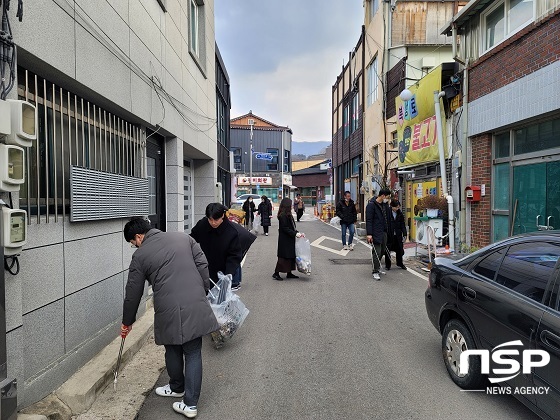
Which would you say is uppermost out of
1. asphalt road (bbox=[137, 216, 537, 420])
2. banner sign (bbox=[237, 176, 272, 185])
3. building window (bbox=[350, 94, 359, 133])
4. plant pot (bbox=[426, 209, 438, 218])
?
building window (bbox=[350, 94, 359, 133])

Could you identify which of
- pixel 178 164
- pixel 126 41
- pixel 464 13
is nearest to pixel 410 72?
pixel 464 13

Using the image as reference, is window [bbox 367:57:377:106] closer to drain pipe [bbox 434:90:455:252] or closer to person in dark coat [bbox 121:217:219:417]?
drain pipe [bbox 434:90:455:252]

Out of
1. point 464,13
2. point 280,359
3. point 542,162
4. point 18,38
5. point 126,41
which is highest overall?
point 464,13

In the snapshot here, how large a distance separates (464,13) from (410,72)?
4932 mm

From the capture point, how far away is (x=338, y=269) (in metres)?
9.38

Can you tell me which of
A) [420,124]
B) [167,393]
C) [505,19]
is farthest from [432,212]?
[167,393]

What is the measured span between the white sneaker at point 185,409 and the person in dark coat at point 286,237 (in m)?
4.80

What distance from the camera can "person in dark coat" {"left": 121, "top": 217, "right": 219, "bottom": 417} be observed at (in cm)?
305

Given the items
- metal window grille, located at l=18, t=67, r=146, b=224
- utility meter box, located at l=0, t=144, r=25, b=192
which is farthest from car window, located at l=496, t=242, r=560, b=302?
metal window grille, located at l=18, t=67, r=146, b=224

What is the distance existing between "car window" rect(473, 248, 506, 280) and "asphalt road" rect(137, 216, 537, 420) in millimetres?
1041

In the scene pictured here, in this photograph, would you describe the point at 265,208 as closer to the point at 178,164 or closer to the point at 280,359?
the point at 178,164

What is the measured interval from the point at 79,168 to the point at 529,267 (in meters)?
4.21

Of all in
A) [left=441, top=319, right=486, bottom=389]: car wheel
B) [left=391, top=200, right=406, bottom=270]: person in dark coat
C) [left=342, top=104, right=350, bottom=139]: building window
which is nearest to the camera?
[left=441, top=319, right=486, bottom=389]: car wheel

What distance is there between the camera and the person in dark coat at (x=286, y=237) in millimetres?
7895
